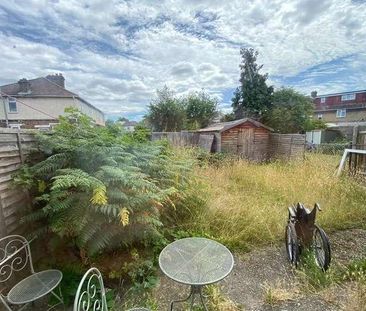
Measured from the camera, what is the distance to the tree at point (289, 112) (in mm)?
15906

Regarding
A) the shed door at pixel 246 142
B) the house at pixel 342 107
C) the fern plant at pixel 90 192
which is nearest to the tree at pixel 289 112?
the shed door at pixel 246 142

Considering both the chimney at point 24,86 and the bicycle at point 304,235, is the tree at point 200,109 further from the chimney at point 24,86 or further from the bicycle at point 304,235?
the bicycle at point 304,235

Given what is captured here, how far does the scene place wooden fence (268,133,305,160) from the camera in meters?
9.66

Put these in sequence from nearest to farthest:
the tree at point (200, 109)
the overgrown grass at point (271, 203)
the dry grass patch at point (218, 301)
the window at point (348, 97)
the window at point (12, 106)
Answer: the dry grass patch at point (218, 301) < the overgrown grass at point (271, 203) < the window at point (12, 106) < the tree at point (200, 109) < the window at point (348, 97)

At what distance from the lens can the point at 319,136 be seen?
66.5 ft

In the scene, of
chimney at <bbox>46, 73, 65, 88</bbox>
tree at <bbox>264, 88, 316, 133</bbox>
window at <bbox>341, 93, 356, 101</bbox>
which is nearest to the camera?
tree at <bbox>264, 88, 316, 133</bbox>

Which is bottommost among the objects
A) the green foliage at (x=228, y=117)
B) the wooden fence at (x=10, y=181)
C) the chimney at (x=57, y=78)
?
the wooden fence at (x=10, y=181)

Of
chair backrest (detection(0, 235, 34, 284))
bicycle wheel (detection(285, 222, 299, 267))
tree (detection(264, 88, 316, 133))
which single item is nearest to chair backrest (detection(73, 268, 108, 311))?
chair backrest (detection(0, 235, 34, 284))

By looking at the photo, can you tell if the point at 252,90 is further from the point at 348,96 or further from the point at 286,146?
the point at 348,96

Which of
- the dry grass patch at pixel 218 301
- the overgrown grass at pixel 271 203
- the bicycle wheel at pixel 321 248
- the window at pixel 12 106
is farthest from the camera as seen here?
the window at pixel 12 106

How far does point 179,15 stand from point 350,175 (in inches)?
205

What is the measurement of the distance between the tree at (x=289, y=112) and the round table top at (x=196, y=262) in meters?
15.5

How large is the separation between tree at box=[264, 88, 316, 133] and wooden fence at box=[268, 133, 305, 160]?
16.5ft

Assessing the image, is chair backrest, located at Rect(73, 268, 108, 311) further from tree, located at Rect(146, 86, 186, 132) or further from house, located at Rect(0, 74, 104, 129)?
house, located at Rect(0, 74, 104, 129)
